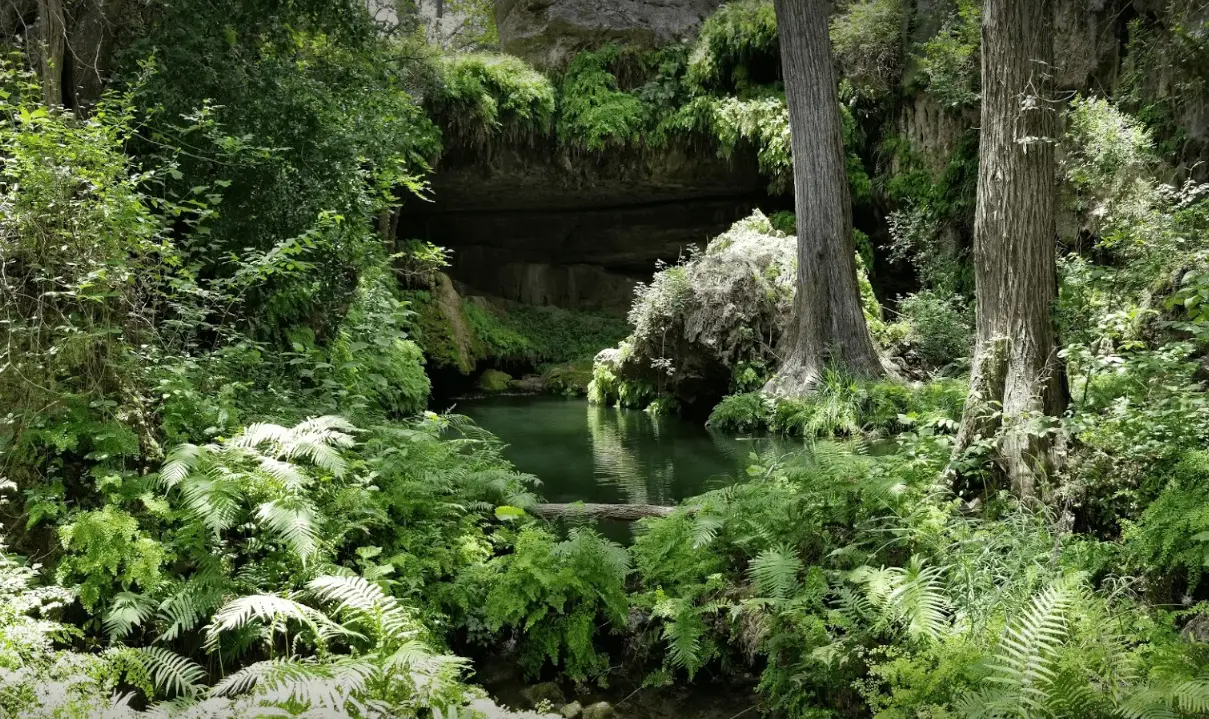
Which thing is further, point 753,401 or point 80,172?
point 753,401

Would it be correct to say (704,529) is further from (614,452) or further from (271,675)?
(614,452)

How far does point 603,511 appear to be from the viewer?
6398 millimetres

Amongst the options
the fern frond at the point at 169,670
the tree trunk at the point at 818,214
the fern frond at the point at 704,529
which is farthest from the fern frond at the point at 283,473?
the tree trunk at the point at 818,214

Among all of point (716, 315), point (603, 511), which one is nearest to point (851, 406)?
point (716, 315)

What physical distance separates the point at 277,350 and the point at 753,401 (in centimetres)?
643

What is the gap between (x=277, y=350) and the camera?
721 centimetres

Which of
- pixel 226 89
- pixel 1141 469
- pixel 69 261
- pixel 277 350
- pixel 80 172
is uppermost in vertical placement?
pixel 226 89

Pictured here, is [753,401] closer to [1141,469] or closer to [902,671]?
[1141,469]

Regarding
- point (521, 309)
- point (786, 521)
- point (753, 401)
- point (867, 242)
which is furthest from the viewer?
point (521, 309)

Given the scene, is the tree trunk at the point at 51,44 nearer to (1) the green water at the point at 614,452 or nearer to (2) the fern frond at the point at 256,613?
(2) the fern frond at the point at 256,613

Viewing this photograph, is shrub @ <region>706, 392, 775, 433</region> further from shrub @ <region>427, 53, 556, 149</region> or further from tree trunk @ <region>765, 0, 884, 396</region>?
shrub @ <region>427, 53, 556, 149</region>

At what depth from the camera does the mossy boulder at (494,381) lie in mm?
17891

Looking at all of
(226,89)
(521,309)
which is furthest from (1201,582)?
(521,309)

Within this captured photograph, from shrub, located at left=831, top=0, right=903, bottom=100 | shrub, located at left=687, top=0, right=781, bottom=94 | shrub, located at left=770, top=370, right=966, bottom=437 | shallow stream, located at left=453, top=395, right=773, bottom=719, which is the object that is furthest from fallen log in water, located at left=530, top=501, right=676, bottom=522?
shrub, located at left=687, top=0, right=781, bottom=94
